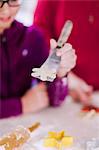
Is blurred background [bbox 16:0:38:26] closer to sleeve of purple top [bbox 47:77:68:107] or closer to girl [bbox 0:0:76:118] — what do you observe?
girl [bbox 0:0:76:118]

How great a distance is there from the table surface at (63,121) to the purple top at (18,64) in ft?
0.08

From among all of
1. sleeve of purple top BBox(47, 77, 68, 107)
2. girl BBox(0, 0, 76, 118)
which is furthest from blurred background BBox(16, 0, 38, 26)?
sleeve of purple top BBox(47, 77, 68, 107)

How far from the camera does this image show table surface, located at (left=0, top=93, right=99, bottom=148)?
0.64 metres

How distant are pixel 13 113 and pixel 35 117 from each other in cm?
4

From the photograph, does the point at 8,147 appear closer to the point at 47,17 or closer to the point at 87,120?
the point at 87,120

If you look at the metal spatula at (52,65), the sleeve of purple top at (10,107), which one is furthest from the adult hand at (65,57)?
the sleeve of purple top at (10,107)

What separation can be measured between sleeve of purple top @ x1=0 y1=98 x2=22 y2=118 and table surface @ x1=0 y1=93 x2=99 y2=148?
0.05 feet

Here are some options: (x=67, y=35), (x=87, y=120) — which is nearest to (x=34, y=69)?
(x=67, y=35)

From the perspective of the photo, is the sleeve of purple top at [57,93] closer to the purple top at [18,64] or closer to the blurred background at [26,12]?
the purple top at [18,64]

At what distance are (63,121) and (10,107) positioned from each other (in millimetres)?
101

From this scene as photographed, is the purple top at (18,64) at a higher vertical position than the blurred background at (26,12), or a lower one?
lower

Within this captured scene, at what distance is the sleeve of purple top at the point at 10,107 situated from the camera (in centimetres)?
71

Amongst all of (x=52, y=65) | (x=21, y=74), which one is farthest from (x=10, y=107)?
(x=52, y=65)

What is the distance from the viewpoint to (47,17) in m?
0.77
